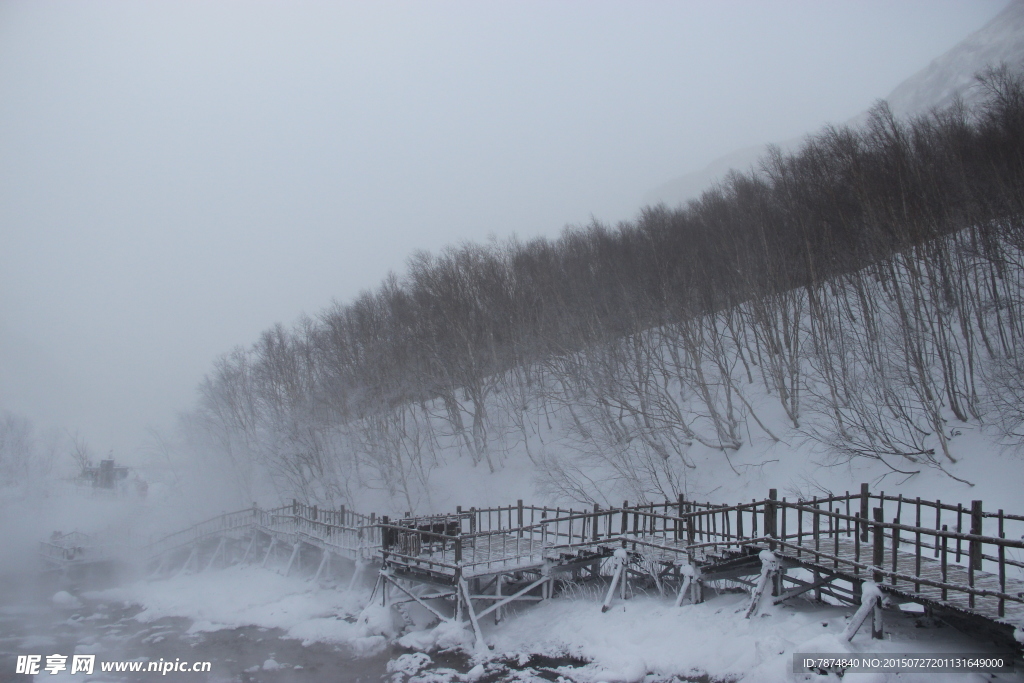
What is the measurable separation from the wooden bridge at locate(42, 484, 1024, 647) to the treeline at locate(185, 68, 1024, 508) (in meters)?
4.59

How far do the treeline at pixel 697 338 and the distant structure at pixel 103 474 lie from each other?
18003 mm

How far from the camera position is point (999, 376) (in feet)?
61.3

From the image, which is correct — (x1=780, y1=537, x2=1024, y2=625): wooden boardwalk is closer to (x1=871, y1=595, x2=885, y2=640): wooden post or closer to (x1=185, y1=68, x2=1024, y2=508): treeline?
(x1=871, y1=595, x2=885, y2=640): wooden post

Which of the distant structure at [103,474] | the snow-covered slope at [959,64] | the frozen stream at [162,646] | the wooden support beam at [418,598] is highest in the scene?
the snow-covered slope at [959,64]

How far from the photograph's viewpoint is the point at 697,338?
31719 millimetres

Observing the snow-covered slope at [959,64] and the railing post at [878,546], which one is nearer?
the railing post at [878,546]

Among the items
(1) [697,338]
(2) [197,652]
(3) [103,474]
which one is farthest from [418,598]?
(3) [103,474]

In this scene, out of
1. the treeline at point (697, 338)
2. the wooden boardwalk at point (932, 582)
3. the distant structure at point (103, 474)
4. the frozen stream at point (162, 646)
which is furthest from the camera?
the distant structure at point (103, 474)

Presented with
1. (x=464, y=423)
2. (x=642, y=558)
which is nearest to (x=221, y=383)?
(x=464, y=423)

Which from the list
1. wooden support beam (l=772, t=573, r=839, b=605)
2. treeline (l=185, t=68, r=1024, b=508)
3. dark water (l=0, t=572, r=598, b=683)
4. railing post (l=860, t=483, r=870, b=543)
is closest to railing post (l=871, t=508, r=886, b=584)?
railing post (l=860, t=483, r=870, b=543)

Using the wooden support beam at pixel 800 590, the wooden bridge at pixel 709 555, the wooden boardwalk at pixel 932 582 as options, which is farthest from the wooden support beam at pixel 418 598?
the wooden boardwalk at pixel 932 582

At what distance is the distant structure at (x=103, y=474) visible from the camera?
57.9 meters

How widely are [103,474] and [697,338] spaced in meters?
56.4

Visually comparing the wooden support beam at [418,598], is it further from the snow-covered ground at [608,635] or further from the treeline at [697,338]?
the treeline at [697,338]
